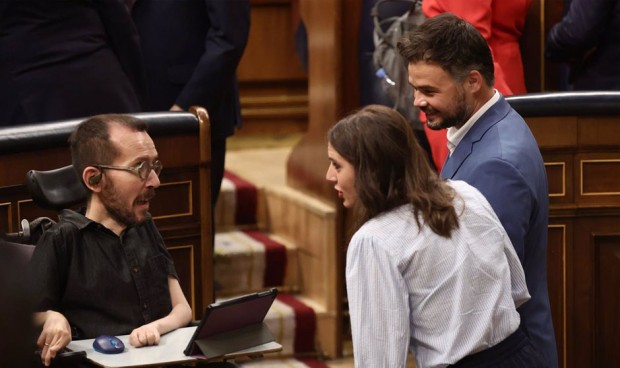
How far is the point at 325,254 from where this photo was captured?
494 centimetres

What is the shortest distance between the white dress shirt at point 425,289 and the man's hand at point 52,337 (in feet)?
2.39

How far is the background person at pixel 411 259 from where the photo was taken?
6.95ft

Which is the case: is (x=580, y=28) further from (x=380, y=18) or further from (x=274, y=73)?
(x=274, y=73)

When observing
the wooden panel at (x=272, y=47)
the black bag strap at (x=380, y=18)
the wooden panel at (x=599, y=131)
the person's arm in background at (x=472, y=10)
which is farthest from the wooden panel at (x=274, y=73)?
the wooden panel at (x=599, y=131)

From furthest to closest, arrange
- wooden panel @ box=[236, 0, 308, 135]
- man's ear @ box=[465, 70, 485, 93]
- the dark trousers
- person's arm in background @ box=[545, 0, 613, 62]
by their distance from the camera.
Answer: wooden panel @ box=[236, 0, 308, 135], person's arm in background @ box=[545, 0, 613, 62], man's ear @ box=[465, 70, 485, 93], the dark trousers

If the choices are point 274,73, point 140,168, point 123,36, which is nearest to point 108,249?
point 140,168

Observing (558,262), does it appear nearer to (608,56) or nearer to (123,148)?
(608,56)

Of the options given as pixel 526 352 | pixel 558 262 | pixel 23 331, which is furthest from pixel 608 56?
pixel 23 331

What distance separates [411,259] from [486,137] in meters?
0.56

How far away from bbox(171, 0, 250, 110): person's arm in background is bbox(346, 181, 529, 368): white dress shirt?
7.70 ft

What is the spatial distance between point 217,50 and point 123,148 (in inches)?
67.8

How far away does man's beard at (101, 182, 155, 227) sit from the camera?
8.99 ft

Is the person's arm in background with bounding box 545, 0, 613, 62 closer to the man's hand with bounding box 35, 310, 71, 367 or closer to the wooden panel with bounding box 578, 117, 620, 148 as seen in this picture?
the wooden panel with bounding box 578, 117, 620, 148

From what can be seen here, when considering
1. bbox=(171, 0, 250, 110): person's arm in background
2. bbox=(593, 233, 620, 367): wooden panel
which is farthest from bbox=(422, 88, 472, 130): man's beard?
bbox=(171, 0, 250, 110): person's arm in background
